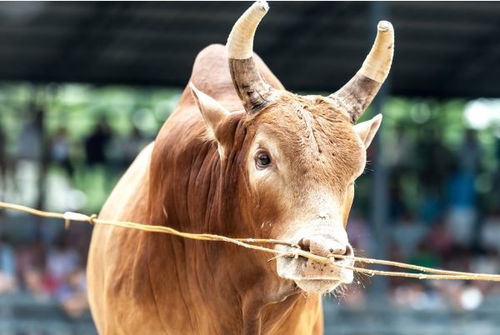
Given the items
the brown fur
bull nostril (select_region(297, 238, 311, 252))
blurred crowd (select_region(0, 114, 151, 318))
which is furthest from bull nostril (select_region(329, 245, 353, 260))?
blurred crowd (select_region(0, 114, 151, 318))

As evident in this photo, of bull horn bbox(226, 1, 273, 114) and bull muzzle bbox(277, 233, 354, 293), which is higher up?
bull horn bbox(226, 1, 273, 114)

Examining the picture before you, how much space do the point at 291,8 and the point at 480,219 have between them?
4653 millimetres

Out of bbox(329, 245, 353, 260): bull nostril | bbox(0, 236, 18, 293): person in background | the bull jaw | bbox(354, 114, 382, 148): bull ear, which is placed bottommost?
bbox(0, 236, 18, 293): person in background

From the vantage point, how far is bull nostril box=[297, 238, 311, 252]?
4785 millimetres

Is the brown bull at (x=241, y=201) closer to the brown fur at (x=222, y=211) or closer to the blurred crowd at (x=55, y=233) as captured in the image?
the brown fur at (x=222, y=211)

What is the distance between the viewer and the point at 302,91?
2017 centimetres

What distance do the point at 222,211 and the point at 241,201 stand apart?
177mm

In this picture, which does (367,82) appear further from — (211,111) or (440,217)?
(440,217)

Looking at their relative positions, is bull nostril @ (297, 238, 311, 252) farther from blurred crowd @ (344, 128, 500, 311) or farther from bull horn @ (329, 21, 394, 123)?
blurred crowd @ (344, 128, 500, 311)

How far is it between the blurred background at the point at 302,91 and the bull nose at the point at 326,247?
898cm

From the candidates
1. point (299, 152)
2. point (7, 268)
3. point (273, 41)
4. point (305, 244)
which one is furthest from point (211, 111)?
point (273, 41)

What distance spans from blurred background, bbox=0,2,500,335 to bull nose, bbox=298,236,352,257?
8.98 metres

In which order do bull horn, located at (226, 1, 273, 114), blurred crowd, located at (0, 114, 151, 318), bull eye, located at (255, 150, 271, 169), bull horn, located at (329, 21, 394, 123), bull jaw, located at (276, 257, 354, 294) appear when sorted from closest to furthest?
bull jaw, located at (276, 257, 354, 294)
bull eye, located at (255, 150, 271, 169)
bull horn, located at (226, 1, 273, 114)
bull horn, located at (329, 21, 394, 123)
blurred crowd, located at (0, 114, 151, 318)

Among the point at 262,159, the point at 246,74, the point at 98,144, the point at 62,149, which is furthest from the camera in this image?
the point at 62,149
